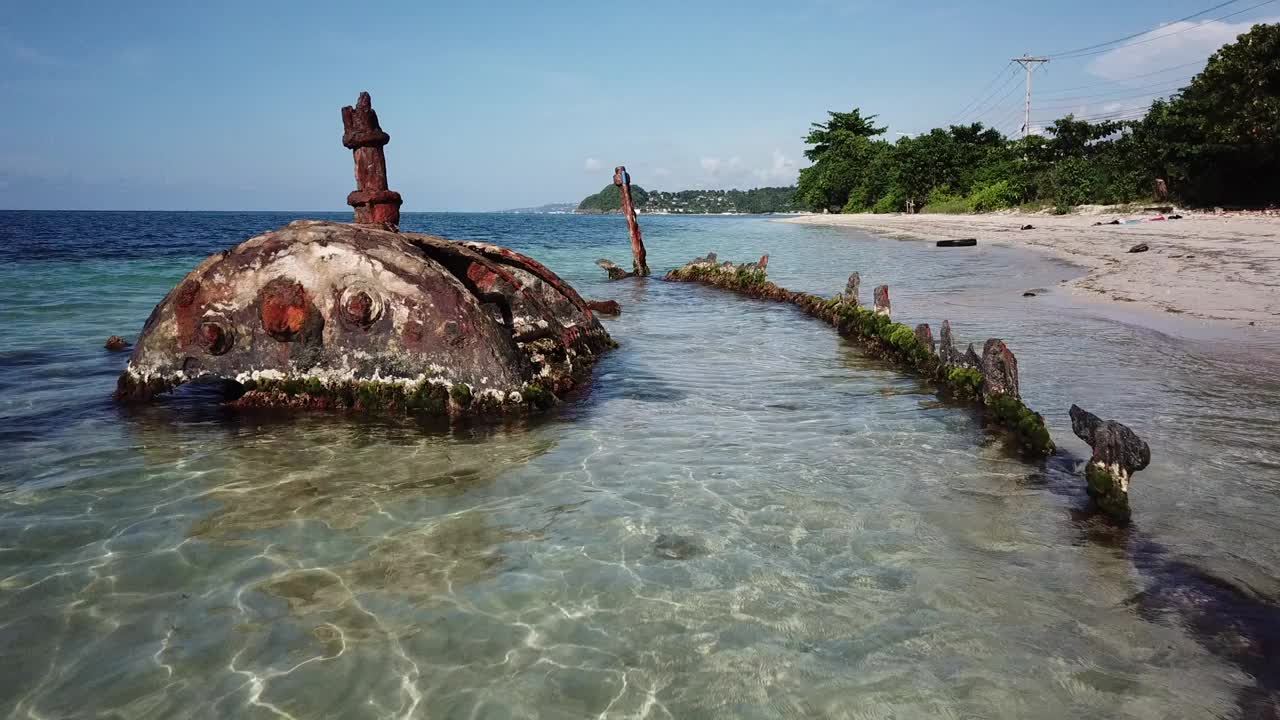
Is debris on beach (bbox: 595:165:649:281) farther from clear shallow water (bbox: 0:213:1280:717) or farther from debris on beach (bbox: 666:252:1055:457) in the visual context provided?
clear shallow water (bbox: 0:213:1280:717)

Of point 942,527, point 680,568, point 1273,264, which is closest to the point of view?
point 680,568

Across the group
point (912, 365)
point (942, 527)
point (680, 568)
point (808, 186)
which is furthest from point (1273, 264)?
point (808, 186)

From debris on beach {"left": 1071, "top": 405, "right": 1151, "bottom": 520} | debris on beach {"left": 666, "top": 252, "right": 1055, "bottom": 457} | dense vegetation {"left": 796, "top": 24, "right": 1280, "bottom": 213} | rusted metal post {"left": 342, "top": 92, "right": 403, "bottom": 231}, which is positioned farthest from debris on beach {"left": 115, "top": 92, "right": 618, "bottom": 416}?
dense vegetation {"left": 796, "top": 24, "right": 1280, "bottom": 213}

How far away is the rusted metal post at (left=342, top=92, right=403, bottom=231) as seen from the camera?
911 centimetres

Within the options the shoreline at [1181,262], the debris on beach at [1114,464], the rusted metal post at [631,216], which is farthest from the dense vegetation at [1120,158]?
the debris on beach at [1114,464]

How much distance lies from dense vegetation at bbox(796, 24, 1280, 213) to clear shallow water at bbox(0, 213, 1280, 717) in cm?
3663

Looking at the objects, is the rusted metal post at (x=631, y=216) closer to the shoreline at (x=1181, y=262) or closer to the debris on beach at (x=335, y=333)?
the shoreline at (x=1181, y=262)

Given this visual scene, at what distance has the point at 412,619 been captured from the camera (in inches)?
159

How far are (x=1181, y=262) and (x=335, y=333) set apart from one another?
2160cm

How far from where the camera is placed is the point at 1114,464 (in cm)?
519

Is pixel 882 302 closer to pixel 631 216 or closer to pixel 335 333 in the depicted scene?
pixel 335 333

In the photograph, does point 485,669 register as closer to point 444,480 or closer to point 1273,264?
point 444,480

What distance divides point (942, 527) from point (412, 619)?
3426 mm

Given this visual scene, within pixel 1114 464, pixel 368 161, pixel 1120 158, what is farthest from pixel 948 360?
pixel 1120 158
